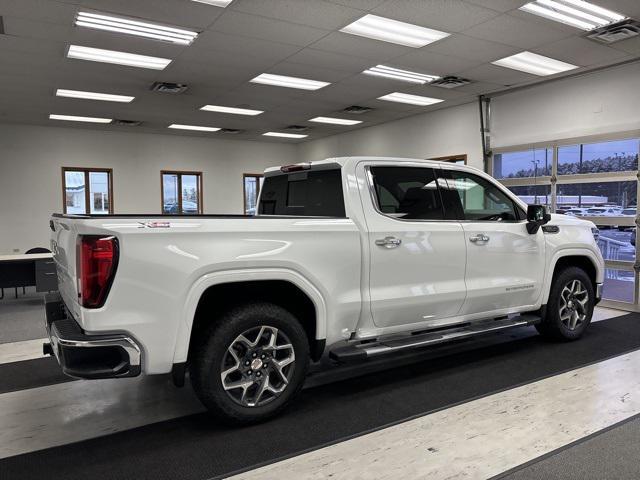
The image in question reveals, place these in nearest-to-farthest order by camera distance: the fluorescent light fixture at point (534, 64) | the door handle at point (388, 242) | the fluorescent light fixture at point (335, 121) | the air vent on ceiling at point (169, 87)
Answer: the door handle at point (388, 242) < the fluorescent light fixture at point (534, 64) < the air vent on ceiling at point (169, 87) < the fluorescent light fixture at point (335, 121)

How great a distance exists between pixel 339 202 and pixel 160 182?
10.1 metres

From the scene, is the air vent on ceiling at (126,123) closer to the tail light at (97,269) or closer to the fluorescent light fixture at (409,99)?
the fluorescent light fixture at (409,99)

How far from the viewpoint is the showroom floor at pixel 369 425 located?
7.72 ft

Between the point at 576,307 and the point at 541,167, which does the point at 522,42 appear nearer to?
the point at 541,167

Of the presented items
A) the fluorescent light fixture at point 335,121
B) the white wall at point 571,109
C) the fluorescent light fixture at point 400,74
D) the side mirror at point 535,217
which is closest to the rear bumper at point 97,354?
the side mirror at point 535,217

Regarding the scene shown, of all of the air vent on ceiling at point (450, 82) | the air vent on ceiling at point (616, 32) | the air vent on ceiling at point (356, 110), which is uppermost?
the air vent on ceiling at point (356, 110)

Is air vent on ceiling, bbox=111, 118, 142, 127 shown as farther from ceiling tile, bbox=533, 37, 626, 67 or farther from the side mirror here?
the side mirror

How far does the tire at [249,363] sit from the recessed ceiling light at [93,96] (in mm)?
6696

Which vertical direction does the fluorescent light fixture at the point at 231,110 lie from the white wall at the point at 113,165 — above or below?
above

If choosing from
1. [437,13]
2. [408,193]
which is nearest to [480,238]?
[408,193]

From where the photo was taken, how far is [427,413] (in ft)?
9.69

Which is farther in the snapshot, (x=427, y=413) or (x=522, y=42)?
(x=522, y=42)

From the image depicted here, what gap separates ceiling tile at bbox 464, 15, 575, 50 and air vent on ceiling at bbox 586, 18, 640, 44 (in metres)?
0.31

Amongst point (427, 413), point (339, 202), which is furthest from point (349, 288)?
point (427, 413)
